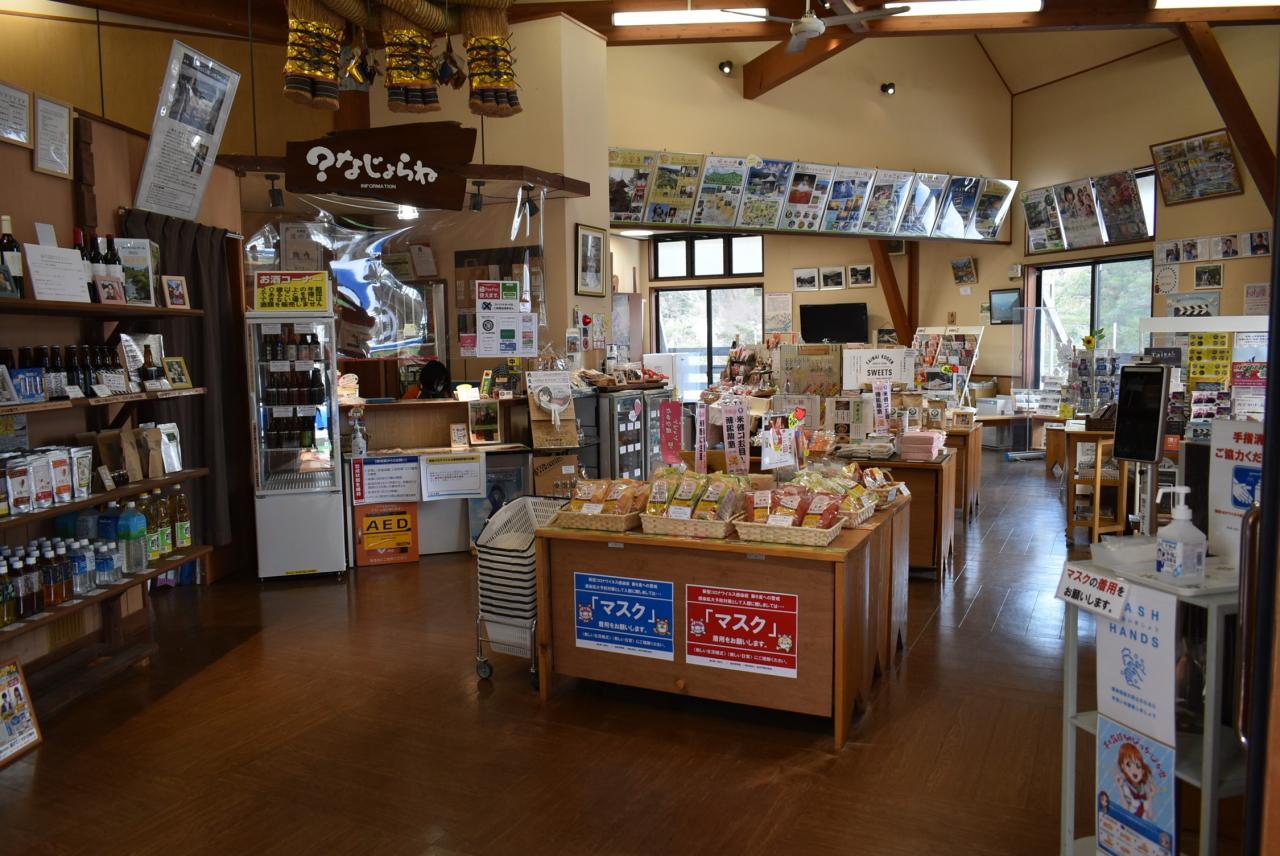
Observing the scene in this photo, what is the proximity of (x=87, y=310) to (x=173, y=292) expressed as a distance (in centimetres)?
70

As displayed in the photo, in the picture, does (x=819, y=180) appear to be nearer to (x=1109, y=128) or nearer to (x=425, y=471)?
(x=1109, y=128)

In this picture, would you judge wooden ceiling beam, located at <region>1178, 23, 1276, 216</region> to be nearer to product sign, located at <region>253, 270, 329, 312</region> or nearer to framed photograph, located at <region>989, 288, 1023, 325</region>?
framed photograph, located at <region>989, 288, 1023, 325</region>

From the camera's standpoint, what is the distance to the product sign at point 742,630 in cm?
340

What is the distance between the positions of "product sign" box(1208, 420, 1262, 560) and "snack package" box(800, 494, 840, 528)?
4.27ft

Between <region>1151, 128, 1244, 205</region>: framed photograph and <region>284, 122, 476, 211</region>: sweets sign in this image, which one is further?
<region>1151, 128, 1244, 205</region>: framed photograph

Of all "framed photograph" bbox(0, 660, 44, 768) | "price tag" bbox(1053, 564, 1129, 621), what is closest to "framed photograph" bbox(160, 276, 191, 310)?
"framed photograph" bbox(0, 660, 44, 768)

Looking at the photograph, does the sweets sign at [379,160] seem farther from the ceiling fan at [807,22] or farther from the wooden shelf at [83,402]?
the ceiling fan at [807,22]

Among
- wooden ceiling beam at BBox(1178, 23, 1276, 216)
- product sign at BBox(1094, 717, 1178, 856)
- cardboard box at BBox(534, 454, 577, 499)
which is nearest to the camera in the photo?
product sign at BBox(1094, 717, 1178, 856)

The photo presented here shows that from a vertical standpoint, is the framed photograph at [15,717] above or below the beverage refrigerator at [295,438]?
below

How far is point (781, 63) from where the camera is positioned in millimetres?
10406

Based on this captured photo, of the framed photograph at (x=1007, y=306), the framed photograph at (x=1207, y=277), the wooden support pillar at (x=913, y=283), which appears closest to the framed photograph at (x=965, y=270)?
the framed photograph at (x=1007, y=306)

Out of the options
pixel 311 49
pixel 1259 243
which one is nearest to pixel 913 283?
pixel 1259 243

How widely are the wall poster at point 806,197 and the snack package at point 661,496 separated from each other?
7875 mm

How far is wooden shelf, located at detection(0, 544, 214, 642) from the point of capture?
3.45 meters
